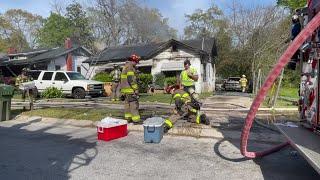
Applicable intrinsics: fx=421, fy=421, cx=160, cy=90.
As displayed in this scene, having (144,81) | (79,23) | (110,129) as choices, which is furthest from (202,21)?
(110,129)

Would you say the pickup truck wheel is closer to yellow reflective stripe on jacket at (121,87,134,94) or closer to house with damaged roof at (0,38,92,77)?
yellow reflective stripe on jacket at (121,87,134,94)

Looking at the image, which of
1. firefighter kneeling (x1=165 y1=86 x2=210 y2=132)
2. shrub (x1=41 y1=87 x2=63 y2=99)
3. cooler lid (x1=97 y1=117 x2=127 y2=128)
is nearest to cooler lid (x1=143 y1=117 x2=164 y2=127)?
cooler lid (x1=97 y1=117 x2=127 y2=128)

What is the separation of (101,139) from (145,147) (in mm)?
1236

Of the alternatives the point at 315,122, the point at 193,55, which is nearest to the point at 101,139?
the point at 315,122

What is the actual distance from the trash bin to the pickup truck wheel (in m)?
12.1

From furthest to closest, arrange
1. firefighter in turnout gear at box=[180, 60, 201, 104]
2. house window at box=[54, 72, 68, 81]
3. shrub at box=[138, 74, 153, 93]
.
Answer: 1. shrub at box=[138, 74, 153, 93]
2. house window at box=[54, 72, 68, 81]
3. firefighter in turnout gear at box=[180, 60, 201, 104]

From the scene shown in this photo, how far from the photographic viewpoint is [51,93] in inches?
973

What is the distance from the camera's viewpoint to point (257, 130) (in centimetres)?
1054

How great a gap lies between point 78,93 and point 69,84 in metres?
Answer: 0.80

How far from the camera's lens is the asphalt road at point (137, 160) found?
646cm

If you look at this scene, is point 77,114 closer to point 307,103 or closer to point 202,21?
point 307,103

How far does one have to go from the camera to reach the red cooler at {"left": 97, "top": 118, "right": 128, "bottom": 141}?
9141 millimetres

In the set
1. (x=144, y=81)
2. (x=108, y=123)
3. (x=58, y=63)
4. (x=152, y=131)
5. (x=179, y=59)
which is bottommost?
(x=152, y=131)

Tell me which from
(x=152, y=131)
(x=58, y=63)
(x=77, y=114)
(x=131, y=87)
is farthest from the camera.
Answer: (x=58, y=63)
